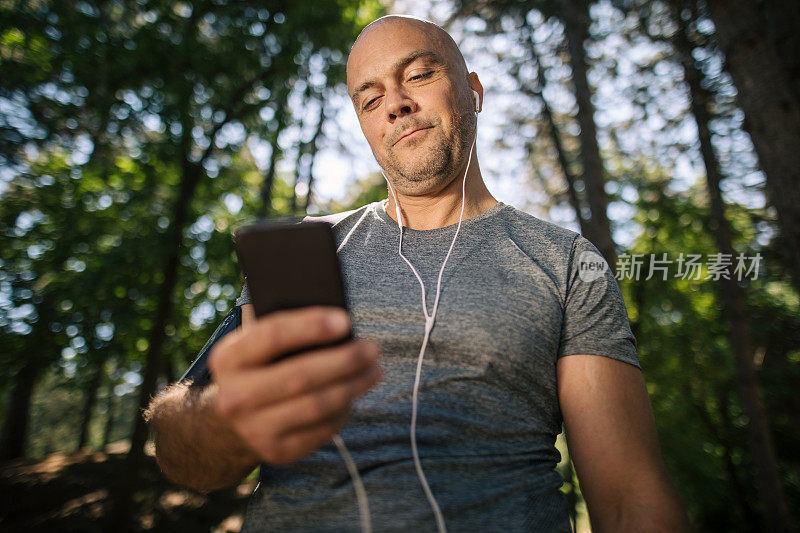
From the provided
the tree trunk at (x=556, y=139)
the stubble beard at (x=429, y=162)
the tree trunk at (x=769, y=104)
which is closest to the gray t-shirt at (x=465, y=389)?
the stubble beard at (x=429, y=162)

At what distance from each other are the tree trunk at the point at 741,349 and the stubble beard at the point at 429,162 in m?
8.78

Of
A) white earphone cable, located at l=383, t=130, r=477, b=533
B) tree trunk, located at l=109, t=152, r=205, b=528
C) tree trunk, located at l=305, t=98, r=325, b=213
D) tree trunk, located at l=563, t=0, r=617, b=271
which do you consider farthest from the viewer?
tree trunk, located at l=305, t=98, r=325, b=213

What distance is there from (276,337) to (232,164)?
11547 mm

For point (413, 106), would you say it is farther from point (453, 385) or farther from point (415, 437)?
point (415, 437)

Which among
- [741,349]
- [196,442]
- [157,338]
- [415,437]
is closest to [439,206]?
[415,437]

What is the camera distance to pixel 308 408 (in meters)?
0.73

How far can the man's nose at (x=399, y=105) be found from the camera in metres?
1.96

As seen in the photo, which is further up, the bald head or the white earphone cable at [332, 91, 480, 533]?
the bald head

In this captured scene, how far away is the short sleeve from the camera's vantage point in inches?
62.5

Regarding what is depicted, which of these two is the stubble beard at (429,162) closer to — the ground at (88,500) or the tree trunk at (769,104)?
the tree trunk at (769,104)

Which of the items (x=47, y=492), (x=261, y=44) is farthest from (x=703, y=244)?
(x=47, y=492)

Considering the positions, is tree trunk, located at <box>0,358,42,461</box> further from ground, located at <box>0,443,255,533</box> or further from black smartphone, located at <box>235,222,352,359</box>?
black smartphone, located at <box>235,222,352,359</box>

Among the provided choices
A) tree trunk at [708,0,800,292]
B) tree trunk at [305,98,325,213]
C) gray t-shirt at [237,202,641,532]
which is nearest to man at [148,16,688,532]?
gray t-shirt at [237,202,641,532]

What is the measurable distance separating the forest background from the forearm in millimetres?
5051
